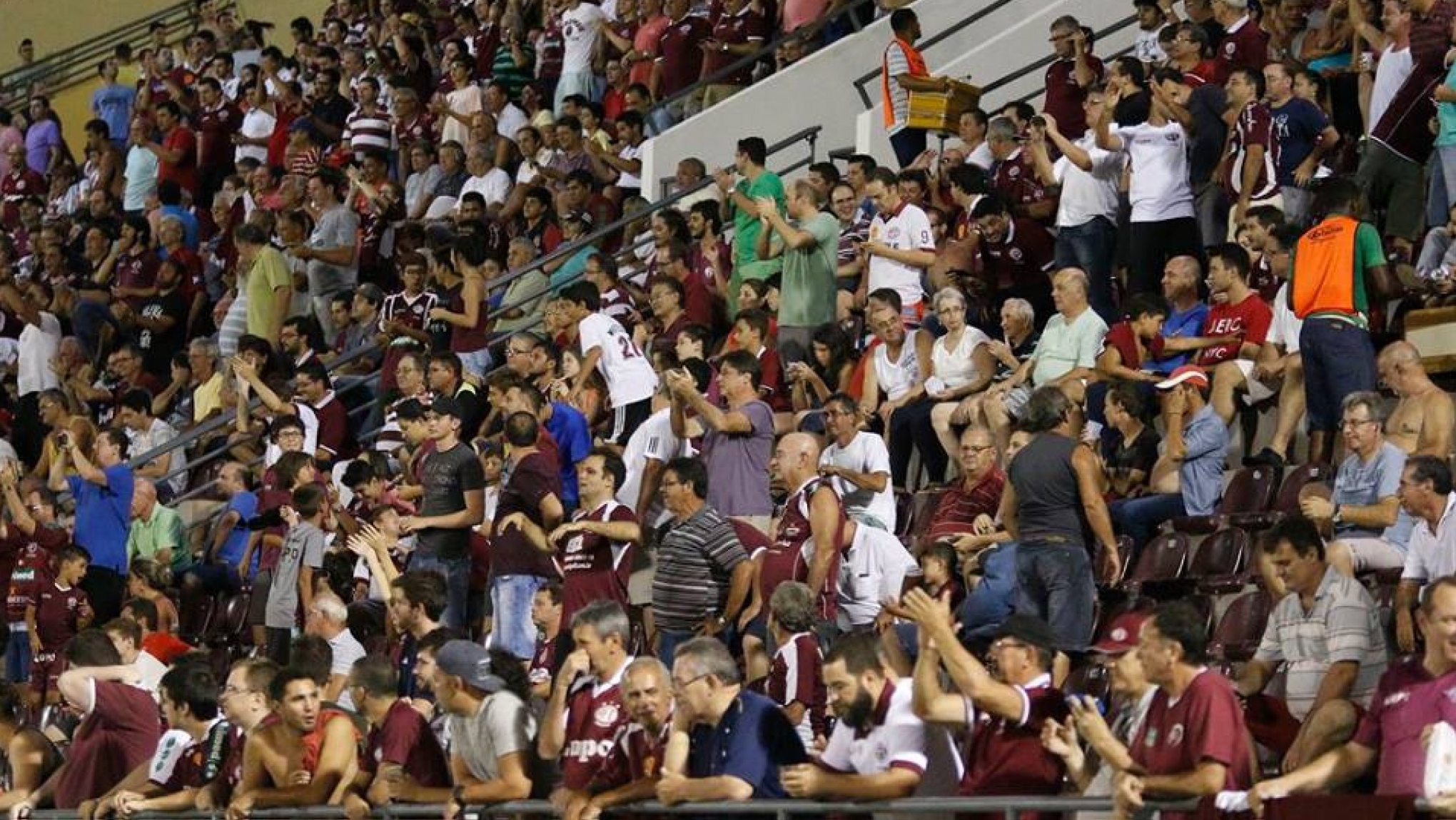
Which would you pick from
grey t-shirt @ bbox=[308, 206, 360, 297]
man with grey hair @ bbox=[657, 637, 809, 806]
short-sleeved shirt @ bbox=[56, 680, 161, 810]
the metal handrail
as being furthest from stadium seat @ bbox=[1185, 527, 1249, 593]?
grey t-shirt @ bbox=[308, 206, 360, 297]

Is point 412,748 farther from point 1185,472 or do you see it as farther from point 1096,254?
point 1096,254

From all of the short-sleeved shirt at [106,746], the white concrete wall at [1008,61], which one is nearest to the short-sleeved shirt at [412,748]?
the short-sleeved shirt at [106,746]

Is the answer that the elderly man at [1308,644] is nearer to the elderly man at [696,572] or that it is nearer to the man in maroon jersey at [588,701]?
the man in maroon jersey at [588,701]

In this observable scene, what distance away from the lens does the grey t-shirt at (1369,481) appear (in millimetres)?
9914

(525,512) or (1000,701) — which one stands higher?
(525,512)

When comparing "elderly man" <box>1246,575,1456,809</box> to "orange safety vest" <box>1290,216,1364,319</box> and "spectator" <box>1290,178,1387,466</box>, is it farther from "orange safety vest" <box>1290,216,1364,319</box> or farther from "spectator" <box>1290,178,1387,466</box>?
"orange safety vest" <box>1290,216,1364,319</box>

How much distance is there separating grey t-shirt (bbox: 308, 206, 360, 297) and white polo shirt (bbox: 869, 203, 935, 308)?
552 cm

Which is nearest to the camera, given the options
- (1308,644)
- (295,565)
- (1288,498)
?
(1308,644)

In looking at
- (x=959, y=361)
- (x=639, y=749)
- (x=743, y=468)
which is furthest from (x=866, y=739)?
(x=959, y=361)

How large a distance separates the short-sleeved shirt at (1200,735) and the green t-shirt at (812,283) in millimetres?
7001

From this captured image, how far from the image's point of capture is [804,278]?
47.1ft

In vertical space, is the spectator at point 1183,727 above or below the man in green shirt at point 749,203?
below

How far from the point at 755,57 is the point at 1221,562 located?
27.2 ft

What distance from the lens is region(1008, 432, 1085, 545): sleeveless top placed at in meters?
10.6
